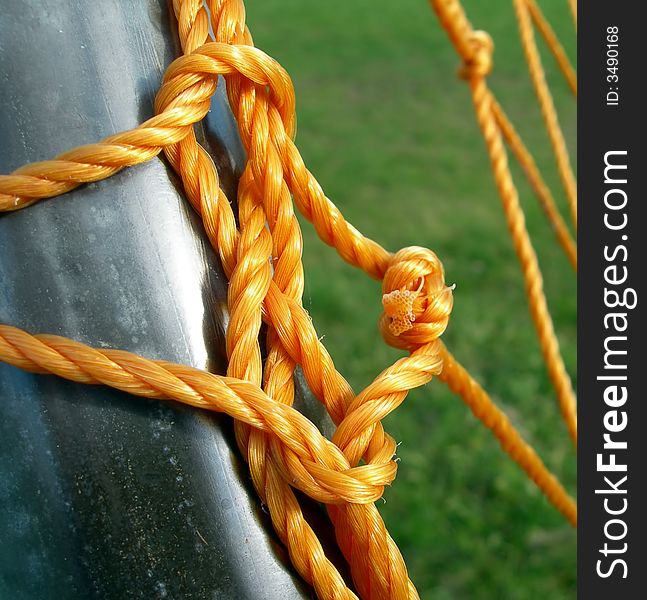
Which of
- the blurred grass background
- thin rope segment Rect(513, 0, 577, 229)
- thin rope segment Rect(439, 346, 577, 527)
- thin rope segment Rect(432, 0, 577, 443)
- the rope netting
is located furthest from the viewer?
the blurred grass background

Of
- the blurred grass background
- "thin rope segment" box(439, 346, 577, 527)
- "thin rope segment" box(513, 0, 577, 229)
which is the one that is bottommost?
the blurred grass background

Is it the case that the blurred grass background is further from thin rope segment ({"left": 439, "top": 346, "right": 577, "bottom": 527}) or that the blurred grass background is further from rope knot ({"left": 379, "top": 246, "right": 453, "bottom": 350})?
thin rope segment ({"left": 439, "top": 346, "right": 577, "bottom": 527})

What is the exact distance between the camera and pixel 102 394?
19.6 inches

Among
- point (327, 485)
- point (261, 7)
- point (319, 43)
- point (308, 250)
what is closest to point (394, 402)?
point (327, 485)

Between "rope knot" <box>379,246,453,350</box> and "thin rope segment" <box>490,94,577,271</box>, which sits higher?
"rope knot" <box>379,246,453,350</box>

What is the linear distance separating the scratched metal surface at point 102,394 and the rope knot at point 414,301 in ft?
0.39

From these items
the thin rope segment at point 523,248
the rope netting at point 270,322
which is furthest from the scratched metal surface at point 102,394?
the thin rope segment at point 523,248

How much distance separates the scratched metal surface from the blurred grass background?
138mm

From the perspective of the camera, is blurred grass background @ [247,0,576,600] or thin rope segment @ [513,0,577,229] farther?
blurred grass background @ [247,0,576,600]

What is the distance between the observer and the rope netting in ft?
1.60

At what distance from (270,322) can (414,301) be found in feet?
0.33

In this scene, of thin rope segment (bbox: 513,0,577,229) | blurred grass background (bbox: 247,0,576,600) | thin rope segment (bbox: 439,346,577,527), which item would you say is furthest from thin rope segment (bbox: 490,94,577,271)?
blurred grass background (bbox: 247,0,576,600)

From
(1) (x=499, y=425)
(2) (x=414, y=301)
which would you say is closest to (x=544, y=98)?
(1) (x=499, y=425)

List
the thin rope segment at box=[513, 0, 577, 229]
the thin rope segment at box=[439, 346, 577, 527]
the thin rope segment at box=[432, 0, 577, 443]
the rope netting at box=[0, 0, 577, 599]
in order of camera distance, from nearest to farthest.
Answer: the rope netting at box=[0, 0, 577, 599], the thin rope segment at box=[439, 346, 577, 527], the thin rope segment at box=[432, 0, 577, 443], the thin rope segment at box=[513, 0, 577, 229]
